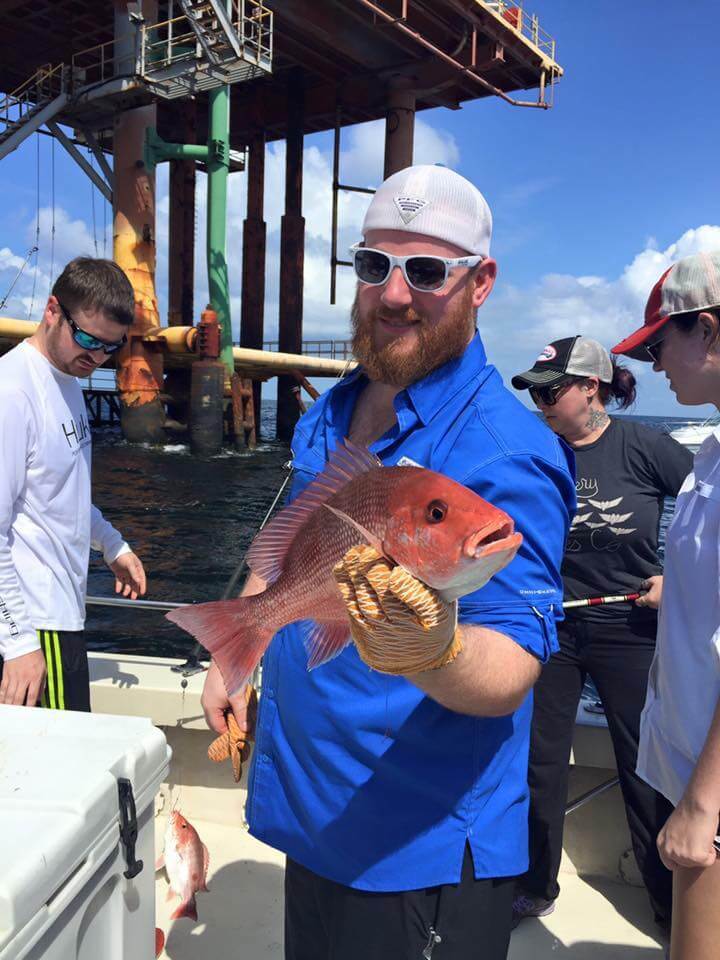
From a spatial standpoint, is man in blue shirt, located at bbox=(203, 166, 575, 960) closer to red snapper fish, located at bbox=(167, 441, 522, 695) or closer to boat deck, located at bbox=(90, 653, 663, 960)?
red snapper fish, located at bbox=(167, 441, 522, 695)

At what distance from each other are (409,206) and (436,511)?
3.32ft

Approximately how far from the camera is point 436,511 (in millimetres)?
1217

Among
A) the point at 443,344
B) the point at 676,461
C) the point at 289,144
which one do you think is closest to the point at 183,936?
the point at 443,344

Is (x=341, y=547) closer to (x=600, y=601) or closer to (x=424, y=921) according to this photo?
(x=424, y=921)

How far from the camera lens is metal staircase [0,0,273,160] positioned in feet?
60.3

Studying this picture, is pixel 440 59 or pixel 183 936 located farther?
pixel 440 59

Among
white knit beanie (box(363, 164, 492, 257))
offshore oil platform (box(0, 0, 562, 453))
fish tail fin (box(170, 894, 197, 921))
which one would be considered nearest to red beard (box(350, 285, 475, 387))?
white knit beanie (box(363, 164, 492, 257))

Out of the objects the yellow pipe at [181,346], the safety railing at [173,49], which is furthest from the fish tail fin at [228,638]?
the safety railing at [173,49]

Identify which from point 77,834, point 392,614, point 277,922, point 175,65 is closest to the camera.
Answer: point 392,614

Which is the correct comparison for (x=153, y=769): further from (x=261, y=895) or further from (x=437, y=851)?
(x=261, y=895)

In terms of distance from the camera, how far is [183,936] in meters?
3.21

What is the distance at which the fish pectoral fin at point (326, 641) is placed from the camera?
1.54m

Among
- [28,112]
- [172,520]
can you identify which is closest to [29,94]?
[28,112]

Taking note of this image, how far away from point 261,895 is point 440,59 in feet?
89.9
